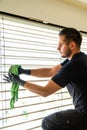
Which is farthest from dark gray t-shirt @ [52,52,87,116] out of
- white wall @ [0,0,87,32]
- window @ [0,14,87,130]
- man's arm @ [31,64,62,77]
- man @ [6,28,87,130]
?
white wall @ [0,0,87,32]

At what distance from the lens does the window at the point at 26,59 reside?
2254mm

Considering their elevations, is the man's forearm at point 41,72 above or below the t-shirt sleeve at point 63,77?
below

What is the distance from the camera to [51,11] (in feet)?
8.94

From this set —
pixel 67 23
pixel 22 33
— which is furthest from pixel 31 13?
pixel 67 23

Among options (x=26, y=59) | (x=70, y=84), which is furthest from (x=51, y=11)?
(x=70, y=84)

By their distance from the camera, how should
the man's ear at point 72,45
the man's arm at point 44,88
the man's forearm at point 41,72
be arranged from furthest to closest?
the man's forearm at point 41,72 → the man's ear at point 72,45 → the man's arm at point 44,88

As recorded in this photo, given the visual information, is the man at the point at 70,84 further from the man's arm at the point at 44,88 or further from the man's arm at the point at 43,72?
the man's arm at the point at 43,72

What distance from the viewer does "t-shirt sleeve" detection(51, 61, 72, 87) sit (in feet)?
6.00

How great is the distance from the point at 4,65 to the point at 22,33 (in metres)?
0.43

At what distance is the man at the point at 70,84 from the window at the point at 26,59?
44 cm

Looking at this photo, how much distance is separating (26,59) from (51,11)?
0.68 meters

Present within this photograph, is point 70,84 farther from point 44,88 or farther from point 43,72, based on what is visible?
point 43,72

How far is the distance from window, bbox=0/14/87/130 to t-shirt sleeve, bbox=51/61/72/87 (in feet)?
2.05

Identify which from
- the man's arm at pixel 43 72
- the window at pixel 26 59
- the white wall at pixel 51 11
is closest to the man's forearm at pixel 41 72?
the man's arm at pixel 43 72
